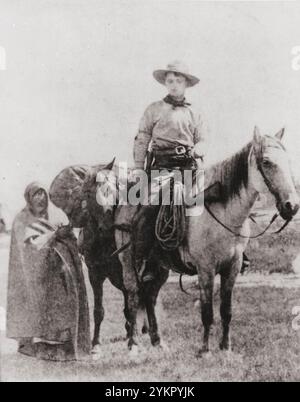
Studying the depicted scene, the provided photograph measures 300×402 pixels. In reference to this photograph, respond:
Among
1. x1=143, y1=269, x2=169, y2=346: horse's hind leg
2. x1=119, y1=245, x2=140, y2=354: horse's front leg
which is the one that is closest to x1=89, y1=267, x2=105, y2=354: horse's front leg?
x1=119, y1=245, x2=140, y2=354: horse's front leg

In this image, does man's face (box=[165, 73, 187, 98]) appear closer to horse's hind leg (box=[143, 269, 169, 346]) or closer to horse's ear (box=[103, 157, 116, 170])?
horse's ear (box=[103, 157, 116, 170])

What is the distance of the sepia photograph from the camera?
180 inches

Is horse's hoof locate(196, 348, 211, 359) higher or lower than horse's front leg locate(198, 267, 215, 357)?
lower

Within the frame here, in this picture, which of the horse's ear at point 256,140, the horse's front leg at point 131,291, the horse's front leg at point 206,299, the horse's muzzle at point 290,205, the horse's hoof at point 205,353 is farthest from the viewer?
the horse's front leg at point 131,291

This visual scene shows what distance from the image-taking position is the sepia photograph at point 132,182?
457cm

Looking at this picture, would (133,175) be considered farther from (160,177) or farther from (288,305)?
(288,305)

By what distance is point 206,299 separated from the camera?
4418 mm

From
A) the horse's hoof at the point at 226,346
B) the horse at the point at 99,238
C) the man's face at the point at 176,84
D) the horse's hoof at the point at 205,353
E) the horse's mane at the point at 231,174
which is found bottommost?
the horse's hoof at the point at 205,353

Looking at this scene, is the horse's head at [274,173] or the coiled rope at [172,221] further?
the coiled rope at [172,221]

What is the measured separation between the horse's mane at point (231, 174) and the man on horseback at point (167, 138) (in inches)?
8.4

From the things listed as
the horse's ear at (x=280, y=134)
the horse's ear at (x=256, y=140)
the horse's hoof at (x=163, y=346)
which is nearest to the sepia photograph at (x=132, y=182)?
the horse's hoof at (x=163, y=346)

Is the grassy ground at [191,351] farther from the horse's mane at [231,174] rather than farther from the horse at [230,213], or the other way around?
the horse's mane at [231,174]

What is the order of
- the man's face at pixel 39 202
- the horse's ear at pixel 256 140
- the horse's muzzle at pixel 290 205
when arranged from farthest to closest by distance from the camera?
the man's face at pixel 39 202 < the horse's ear at pixel 256 140 < the horse's muzzle at pixel 290 205

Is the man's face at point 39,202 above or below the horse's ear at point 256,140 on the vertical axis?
below
